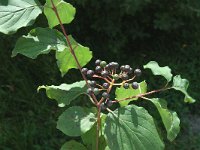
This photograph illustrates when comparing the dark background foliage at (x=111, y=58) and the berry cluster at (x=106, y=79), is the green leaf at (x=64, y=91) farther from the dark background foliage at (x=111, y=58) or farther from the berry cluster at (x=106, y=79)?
the dark background foliage at (x=111, y=58)

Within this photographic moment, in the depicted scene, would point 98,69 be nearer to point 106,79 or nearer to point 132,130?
point 106,79

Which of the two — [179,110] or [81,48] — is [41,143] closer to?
[179,110]

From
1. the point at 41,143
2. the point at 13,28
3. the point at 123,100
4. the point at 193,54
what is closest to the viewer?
the point at 13,28

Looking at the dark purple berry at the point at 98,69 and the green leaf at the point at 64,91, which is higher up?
the dark purple berry at the point at 98,69

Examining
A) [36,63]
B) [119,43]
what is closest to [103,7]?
[119,43]

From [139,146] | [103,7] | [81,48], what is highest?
[81,48]

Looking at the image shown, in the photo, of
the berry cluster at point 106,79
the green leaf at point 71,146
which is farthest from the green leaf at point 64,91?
the green leaf at point 71,146
